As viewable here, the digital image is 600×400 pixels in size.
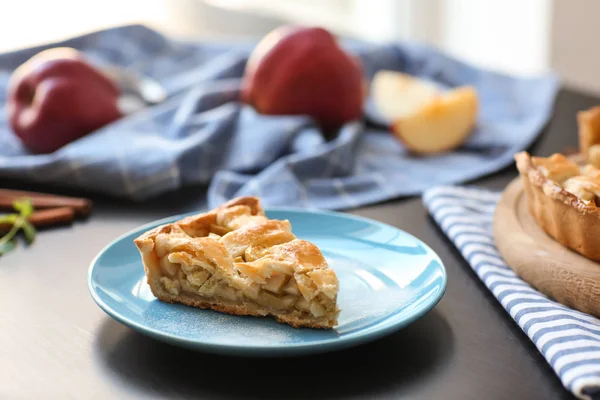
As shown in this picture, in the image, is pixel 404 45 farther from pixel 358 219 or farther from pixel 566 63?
pixel 358 219

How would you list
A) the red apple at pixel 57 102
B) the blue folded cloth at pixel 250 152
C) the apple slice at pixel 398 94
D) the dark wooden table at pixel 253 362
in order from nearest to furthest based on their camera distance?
the dark wooden table at pixel 253 362, the blue folded cloth at pixel 250 152, the red apple at pixel 57 102, the apple slice at pixel 398 94

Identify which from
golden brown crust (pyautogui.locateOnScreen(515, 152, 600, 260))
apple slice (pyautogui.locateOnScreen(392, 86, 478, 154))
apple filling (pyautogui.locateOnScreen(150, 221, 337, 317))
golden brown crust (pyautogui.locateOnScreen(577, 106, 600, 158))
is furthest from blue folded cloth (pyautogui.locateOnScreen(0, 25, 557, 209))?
apple filling (pyautogui.locateOnScreen(150, 221, 337, 317))

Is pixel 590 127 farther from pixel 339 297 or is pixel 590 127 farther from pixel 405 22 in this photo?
pixel 405 22

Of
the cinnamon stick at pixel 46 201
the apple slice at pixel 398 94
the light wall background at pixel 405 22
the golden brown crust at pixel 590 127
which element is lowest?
the light wall background at pixel 405 22

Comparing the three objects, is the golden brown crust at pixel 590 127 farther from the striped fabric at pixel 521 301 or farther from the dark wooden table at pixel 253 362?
the dark wooden table at pixel 253 362

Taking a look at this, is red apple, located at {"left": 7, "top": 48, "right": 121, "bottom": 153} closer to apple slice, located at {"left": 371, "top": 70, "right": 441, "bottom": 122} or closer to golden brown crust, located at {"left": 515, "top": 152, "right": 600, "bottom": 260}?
apple slice, located at {"left": 371, "top": 70, "right": 441, "bottom": 122}

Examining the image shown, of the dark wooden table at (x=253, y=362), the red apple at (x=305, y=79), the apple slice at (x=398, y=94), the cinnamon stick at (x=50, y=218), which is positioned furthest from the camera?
the apple slice at (x=398, y=94)

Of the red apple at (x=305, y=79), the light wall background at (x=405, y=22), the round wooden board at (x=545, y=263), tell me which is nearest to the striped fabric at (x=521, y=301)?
the round wooden board at (x=545, y=263)
